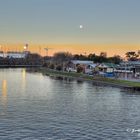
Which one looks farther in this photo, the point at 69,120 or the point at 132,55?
the point at 132,55

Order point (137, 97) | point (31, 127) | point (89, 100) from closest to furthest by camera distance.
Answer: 1. point (31, 127)
2. point (89, 100)
3. point (137, 97)

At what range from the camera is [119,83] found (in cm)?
6944

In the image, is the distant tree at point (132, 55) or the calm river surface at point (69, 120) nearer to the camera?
the calm river surface at point (69, 120)

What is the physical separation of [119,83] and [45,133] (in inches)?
1744

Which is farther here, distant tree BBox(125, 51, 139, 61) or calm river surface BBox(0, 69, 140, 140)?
distant tree BBox(125, 51, 139, 61)

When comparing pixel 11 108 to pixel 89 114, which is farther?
pixel 11 108

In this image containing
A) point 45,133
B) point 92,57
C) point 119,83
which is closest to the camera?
point 45,133

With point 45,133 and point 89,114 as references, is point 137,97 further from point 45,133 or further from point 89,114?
point 45,133

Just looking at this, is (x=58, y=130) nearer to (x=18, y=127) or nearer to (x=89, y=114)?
(x=18, y=127)

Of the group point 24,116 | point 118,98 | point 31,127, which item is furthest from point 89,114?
point 118,98

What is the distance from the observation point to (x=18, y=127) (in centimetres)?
2766

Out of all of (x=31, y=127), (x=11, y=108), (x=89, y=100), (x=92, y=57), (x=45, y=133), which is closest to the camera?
(x=45, y=133)

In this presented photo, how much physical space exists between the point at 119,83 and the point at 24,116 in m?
38.7

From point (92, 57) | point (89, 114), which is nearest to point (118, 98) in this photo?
point (89, 114)
